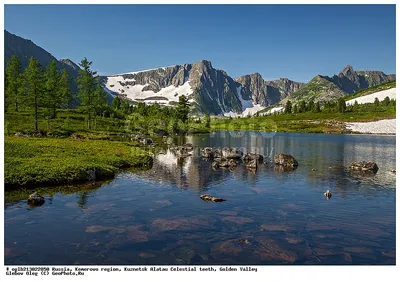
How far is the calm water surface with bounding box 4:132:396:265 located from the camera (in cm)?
1738

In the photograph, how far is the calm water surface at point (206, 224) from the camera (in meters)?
17.4

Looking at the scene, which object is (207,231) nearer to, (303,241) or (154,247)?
(154,247)

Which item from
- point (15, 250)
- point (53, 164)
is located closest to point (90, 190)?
point (53, 164)

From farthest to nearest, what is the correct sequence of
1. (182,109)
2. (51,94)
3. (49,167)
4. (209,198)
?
(182,109) < (51,94) < (49,167) < (209,198)

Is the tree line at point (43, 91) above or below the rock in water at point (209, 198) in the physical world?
above

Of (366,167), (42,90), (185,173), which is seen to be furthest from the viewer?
(42,90)

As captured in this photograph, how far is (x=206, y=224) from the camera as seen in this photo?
72.8 feet

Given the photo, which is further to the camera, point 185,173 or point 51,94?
point 51,94

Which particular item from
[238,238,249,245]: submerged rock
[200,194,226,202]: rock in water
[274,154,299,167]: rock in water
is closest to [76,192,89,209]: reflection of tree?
[200,194,226,202]: rock in water

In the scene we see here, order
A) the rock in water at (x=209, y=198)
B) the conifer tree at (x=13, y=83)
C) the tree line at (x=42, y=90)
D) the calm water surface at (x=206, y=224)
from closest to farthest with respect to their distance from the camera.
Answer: the calm water surface at (x=206, y=224) < the rock in water at (x=209, y=198) < the tree line at (x=42, y=90) < the conifer tree at (x=13, y=83)

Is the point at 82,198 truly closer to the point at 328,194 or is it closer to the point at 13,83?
the point at 328,194

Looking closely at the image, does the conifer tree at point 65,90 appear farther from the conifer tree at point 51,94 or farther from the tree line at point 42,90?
the conifer tree at point 51,94

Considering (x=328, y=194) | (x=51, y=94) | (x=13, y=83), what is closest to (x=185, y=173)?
(x=328, y=194)

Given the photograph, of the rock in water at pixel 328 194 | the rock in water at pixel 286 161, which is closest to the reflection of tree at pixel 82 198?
the rock in water at pixel 328 194
